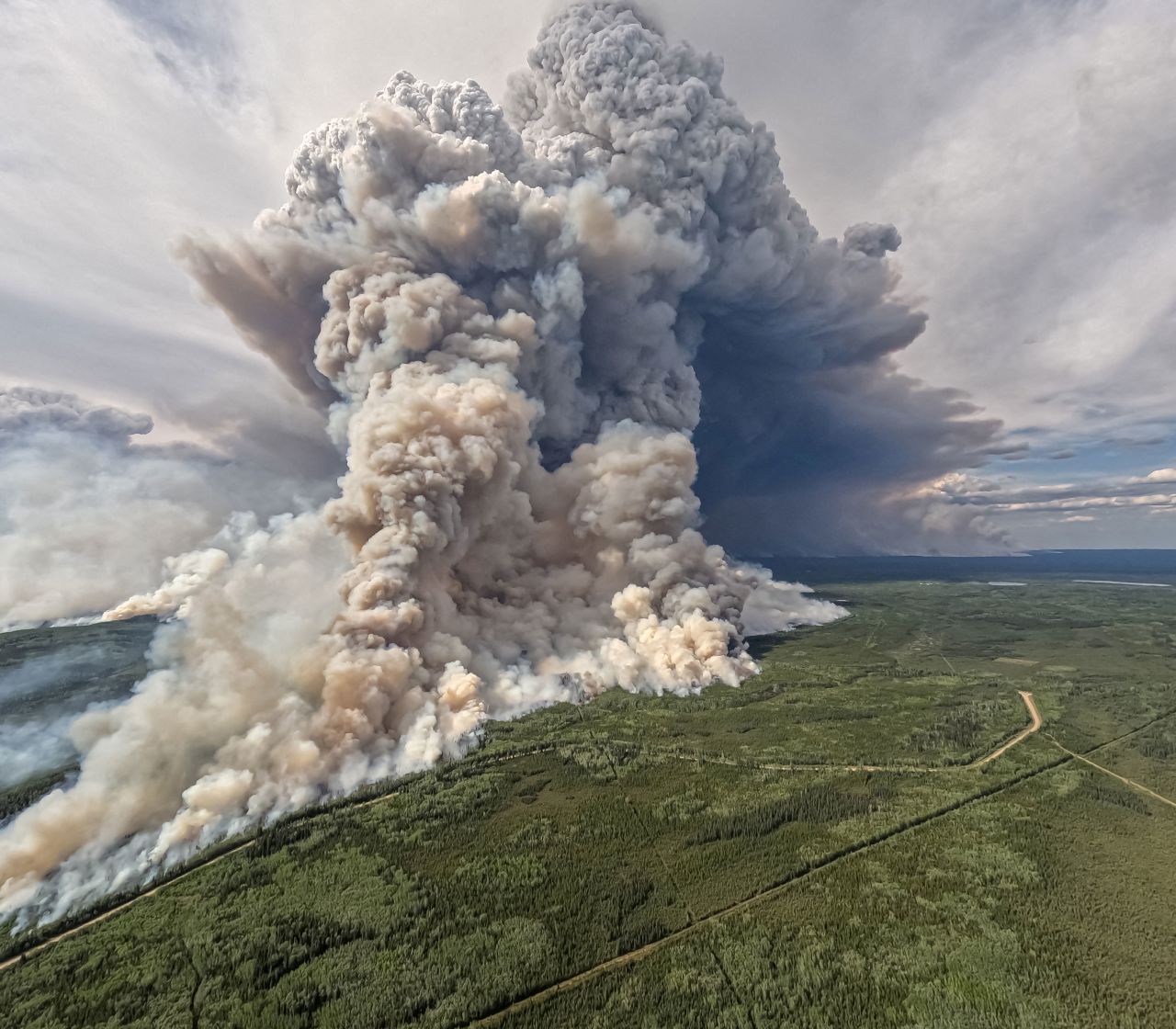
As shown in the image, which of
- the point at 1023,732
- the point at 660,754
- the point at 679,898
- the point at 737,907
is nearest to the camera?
the point at 737,907

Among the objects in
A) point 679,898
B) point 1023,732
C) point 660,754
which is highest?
point 679,898

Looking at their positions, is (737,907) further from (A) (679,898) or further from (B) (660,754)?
(B) (660,754)

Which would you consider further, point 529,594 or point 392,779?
point 529,594

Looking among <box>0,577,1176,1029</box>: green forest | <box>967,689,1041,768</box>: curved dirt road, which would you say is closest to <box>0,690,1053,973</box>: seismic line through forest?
<box>967,689,1041,768</box>: curved dirt road

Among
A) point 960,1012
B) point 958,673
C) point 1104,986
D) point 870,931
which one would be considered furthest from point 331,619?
point 958,673

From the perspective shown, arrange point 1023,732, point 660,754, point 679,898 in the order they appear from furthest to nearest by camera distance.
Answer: point 1023,732 → point 660,754 → point 679,898

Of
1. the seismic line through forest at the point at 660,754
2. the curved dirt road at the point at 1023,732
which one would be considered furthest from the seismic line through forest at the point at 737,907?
the curved dirt road at the point at 1023,732

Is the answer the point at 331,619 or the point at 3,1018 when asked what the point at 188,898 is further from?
the point at 331,619

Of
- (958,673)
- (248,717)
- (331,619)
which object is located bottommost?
(958,673)

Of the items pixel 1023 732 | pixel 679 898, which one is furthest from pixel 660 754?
pixel 1023 732
